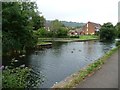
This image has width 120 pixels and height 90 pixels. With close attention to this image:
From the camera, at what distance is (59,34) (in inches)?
3531

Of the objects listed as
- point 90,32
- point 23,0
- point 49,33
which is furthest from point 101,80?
point 90,32

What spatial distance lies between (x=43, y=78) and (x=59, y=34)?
72036 millimetres

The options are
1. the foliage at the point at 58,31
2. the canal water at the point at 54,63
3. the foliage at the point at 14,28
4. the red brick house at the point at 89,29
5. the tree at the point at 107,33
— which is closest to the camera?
the canal water at the point at 54,63

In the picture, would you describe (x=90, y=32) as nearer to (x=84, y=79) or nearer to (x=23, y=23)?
(x=23, y=23)

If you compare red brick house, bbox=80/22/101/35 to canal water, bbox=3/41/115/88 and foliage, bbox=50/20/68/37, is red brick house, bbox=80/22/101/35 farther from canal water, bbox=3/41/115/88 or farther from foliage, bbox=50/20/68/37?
canal water, bbox=3/41/115/88

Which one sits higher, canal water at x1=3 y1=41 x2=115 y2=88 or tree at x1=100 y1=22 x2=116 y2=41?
tree at x1=100 y1=22 x2=116 y2=41

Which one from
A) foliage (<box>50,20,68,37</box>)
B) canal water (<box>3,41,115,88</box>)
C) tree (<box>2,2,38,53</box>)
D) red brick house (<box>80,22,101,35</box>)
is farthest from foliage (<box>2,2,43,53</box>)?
red brick house (<box>80,22,101,35</box>)

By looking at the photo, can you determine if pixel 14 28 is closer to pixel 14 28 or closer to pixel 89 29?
pixel 14 28

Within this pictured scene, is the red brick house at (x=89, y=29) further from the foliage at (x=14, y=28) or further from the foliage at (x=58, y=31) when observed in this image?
the foliage at (x=14, y=28)

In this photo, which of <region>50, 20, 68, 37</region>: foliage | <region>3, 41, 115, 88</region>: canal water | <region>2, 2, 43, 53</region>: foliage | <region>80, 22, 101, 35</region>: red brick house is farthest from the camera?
<region>80, 22, 101, 35</region>: red brick house

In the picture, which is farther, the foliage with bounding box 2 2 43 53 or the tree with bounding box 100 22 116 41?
the tree with bounding box 100 22 116 41

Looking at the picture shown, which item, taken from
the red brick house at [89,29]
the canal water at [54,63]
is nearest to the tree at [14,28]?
the canal water at [54,63]

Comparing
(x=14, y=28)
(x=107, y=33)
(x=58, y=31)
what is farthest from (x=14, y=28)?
(x=107, y=33)

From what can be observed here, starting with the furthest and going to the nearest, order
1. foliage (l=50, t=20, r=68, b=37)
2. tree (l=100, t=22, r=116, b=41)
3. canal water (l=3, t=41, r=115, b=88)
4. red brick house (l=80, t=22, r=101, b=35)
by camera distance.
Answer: red brick house (l=80, t=22, r=101, b=35) < tree (l=100, t=22, r=116, b=41) < foliage (l=50, t=20, r=68, b=37) < canal water (l=3, t=41, r=115, b=88)
